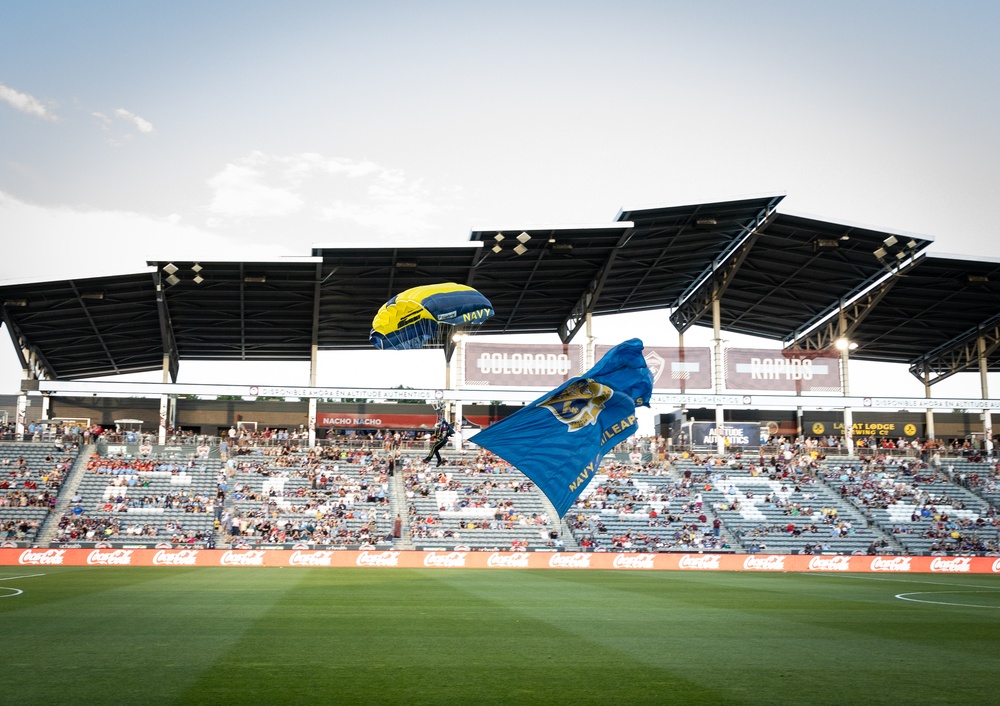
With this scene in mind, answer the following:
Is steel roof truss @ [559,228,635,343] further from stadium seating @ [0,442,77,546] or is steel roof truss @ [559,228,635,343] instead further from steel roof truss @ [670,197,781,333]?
stadium seating @ [0,442,77,546]

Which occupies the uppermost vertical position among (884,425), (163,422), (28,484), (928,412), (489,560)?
(928,412)

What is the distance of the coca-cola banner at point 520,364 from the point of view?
48469 mm

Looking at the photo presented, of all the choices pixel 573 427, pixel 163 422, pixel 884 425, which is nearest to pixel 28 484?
pixel 163 422

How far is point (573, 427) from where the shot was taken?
16.2 metres

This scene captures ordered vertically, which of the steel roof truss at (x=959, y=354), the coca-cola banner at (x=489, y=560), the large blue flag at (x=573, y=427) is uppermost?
the steel roof truss at (x=959, y=354)

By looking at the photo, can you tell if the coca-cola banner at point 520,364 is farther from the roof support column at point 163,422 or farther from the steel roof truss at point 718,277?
the roof support column at point 163,422

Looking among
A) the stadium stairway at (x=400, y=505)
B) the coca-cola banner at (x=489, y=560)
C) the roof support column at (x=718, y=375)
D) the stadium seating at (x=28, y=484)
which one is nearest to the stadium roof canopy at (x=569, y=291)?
the roof support column at (x=718, y=375)

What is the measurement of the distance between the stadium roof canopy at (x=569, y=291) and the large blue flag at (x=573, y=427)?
990 inches

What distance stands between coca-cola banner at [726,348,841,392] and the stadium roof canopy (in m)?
2.30

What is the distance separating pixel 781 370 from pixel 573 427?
38478 mm

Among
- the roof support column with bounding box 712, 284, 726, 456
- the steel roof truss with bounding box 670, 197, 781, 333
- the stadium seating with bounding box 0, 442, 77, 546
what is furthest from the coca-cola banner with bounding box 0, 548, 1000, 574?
the steel roof truss with bounding box 670, 197, 781, 333

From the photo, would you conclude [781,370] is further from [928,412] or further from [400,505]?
[400,505]

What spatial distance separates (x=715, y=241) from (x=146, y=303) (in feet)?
95.4

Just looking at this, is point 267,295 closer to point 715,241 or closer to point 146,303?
point 146,303
